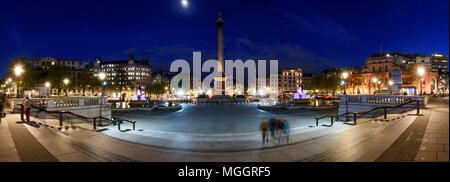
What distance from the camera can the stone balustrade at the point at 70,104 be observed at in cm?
1583

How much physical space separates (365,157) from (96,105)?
21.8 m

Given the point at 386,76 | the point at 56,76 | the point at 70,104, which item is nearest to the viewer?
the point at 70,104

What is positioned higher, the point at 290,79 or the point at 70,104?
the point at 290,79

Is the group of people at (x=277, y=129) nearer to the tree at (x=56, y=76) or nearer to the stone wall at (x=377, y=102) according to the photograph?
the stone wall at (x=377, y=102)

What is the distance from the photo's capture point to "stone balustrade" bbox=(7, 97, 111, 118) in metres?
15.8

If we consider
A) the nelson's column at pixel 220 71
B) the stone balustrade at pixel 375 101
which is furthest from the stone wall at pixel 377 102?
the nelson's column at pixel 220 71

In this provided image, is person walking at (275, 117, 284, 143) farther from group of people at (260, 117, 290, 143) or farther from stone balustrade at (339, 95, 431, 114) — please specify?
stone balustrade at (339, 95, 431, 114)

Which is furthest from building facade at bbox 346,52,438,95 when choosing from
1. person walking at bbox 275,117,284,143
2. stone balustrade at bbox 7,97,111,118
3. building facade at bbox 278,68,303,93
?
stone balustrade at bbox 7,97,111,118

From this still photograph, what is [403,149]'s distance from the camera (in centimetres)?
671

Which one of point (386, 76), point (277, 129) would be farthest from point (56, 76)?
point (386, 76)

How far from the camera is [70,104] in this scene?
1717 centimetres

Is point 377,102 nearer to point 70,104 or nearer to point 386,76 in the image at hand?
point 70,104
